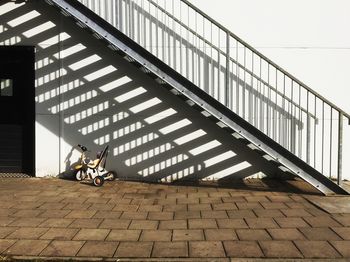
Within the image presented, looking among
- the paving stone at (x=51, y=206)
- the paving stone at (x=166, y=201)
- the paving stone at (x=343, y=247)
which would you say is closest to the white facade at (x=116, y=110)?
the paving stone at (x=166, y=201)

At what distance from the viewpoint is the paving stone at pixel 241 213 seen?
592 centimetres

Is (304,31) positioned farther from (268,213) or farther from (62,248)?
(62,248)

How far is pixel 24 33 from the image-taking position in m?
8.80

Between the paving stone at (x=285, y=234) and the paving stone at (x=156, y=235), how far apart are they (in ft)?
4.21

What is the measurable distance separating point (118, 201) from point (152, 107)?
257 cm

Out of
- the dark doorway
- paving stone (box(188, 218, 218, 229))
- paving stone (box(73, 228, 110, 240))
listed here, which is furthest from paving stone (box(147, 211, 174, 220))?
the dark doorway

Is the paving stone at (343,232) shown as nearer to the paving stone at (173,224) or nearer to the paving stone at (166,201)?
the paving stone at (173,224)

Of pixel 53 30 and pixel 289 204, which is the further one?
pixel 53 30

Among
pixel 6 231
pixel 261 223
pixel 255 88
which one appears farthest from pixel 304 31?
pixel 6 231

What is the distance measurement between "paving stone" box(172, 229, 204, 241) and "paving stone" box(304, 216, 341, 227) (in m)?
1.56

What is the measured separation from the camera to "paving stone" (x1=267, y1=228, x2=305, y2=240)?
4.95 m

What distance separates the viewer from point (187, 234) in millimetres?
5094

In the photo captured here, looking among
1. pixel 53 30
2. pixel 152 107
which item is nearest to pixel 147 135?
pixel 152 107

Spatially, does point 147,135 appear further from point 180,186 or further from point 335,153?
point 335,153
